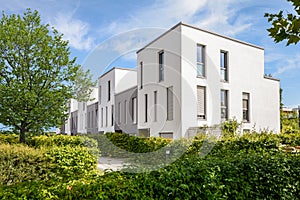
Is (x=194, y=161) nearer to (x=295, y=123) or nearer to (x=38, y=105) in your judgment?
(x=38, y=105)

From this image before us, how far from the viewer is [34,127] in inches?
480

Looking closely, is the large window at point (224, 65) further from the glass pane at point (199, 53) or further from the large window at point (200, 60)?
the glass pane at point (199, 53)

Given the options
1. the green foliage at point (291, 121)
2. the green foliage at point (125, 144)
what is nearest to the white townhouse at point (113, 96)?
the green foliage at point (125, 144)

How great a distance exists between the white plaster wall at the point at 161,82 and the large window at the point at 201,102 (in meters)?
1.32

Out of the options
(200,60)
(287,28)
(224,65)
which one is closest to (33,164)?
(287,28)

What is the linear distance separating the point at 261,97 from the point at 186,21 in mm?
8154

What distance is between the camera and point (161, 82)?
17578 mm

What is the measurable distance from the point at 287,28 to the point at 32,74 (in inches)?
406

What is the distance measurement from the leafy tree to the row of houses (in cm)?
1164

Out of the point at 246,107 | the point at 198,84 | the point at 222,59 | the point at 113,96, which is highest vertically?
the point at 222,59

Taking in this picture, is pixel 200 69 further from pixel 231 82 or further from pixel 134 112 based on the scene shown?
pixel 134 112

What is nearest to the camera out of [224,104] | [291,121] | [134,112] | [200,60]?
[200,60]

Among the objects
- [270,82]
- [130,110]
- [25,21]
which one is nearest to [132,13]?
[25,21]

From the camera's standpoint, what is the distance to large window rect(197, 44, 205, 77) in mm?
17000
